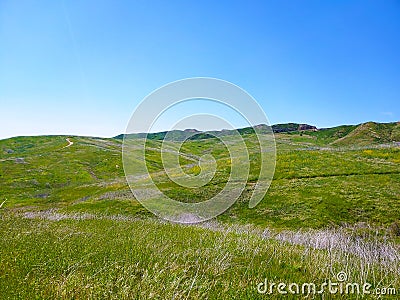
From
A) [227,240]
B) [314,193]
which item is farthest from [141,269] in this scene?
[314,193]

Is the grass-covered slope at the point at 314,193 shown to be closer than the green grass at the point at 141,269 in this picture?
No

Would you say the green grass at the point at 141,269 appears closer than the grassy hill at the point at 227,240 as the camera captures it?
Yes

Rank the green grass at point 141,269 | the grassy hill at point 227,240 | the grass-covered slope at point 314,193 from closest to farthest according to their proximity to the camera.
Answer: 1. the green grass at point 141,269
2. the grassy hill at point 227,240
3. the grass-covered slope at point 314,193

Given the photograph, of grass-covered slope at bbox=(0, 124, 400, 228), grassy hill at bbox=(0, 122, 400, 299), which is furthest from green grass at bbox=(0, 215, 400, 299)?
grass-covered slope at bbox=(0, 124, 400, 228)

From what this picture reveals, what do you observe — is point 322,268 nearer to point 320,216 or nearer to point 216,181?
point 320,216

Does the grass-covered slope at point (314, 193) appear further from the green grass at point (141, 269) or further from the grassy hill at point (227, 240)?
the green grass at point (141, 269)

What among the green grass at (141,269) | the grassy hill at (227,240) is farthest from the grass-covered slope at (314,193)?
the green grass at (141,269)

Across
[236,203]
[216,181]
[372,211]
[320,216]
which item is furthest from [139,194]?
[372,211]

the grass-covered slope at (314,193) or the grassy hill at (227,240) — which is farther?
the grass-covered slope at (314,193)

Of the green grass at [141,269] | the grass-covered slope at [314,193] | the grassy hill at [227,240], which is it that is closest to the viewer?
the green grass at [141,269]

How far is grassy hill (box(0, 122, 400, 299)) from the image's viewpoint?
251 inches

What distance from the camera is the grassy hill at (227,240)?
20.9ft

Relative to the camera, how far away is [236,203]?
3359cm

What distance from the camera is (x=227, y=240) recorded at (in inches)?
448
